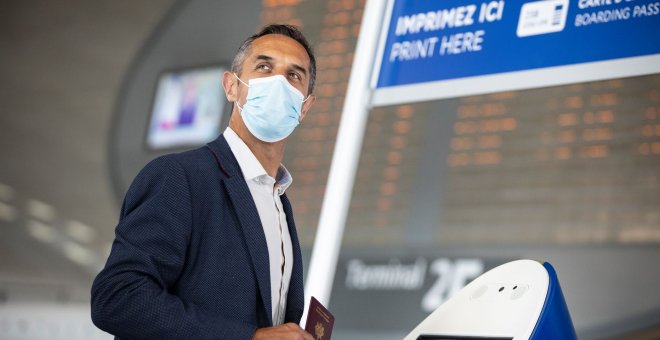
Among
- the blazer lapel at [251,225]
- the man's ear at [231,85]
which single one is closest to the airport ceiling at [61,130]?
the man's ear at [231,85]

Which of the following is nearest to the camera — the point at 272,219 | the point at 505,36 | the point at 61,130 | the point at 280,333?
the point at 280,333

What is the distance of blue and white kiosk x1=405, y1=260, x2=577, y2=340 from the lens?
41.5 inches

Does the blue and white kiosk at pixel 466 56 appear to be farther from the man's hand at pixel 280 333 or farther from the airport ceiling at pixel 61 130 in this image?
the airport ceiling at pixel 61 130

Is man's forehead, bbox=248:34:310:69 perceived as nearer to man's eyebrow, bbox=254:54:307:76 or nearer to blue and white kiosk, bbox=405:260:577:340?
man's eyebrow, bbox=254:54:307:76

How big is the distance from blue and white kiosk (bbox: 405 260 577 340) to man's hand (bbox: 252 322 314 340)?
25 cm

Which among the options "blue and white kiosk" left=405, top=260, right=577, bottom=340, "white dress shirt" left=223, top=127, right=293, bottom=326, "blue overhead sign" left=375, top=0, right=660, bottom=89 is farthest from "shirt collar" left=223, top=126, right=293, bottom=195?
"blue overhead sign" left=375, top=0, right=660, bottom=89

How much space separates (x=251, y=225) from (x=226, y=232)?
0.03 m

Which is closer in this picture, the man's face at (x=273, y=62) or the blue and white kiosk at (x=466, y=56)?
the man's face at (x=273, y=62)

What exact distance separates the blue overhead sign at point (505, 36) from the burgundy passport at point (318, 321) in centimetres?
64

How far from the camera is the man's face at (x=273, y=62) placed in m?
1.09

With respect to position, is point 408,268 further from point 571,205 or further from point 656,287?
point 656,287

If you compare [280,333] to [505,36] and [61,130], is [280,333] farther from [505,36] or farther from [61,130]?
[61,130]

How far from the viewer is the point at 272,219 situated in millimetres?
1055

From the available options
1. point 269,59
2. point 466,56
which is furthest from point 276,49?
point 466,56
